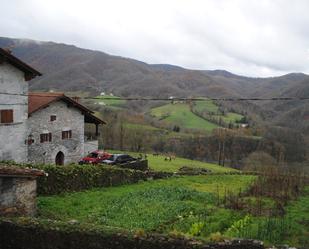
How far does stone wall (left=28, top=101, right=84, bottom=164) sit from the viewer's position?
33156 millimetres

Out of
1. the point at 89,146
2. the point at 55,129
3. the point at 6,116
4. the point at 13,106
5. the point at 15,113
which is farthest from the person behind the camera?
the point at 89,146

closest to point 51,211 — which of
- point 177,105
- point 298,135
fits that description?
point 298,135

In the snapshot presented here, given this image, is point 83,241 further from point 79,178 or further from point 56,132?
point 56,132

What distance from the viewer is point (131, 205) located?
20.7 meters

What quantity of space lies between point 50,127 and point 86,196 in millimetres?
13313

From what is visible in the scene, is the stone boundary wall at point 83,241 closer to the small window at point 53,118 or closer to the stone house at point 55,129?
the stone house at point 55,129

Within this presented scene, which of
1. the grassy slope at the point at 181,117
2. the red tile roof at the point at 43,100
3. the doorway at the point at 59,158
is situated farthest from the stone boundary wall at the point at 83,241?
the grassy slope at the point at 181,117

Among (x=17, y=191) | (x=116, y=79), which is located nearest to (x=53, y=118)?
(x=17, y=191)

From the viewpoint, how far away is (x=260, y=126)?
3629 inches

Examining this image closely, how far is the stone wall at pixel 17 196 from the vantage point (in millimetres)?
16094

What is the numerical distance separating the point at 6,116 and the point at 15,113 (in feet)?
2.97

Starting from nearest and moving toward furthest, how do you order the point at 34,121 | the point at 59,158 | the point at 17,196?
the point at 17,196 < the point at 34,121 < the point at 59,158

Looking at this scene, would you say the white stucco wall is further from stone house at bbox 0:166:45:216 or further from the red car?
stone house at bbox 0:166:45:216

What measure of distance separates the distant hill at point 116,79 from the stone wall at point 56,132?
67.6 m
